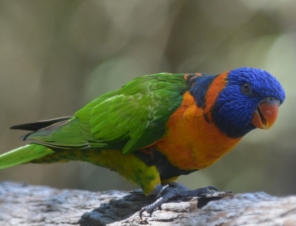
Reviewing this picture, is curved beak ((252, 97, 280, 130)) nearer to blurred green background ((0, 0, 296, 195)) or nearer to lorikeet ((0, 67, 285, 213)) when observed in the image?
lorikeet ((0, 67, 285, 213))

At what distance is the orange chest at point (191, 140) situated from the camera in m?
2.77

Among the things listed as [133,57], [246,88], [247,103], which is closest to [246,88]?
[246,88]

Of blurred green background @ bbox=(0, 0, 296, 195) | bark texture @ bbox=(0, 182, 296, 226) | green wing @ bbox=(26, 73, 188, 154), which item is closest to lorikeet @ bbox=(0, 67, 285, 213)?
green wing @ bbox=(26, 73, 188, 154)

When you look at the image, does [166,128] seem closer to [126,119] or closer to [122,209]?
[126,119]

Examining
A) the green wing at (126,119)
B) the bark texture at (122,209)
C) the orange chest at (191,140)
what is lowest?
the bark texture at (122,209)

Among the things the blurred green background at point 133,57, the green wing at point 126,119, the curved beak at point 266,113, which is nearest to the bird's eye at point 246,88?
the curved beak at point 266,113

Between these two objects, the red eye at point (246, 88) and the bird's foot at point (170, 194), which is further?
the red eye at point (246, 88)

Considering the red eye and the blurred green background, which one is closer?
the red eye

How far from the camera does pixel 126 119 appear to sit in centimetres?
301

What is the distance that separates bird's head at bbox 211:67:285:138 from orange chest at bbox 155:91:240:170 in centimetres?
8

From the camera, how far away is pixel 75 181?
21.6 ft

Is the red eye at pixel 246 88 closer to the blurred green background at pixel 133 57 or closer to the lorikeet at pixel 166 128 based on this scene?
the lorikeet at pixel 166 128

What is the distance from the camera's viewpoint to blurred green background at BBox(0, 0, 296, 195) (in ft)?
19.7

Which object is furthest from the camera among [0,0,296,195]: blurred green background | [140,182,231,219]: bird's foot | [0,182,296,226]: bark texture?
[0,0,296,195]: blurred green background
